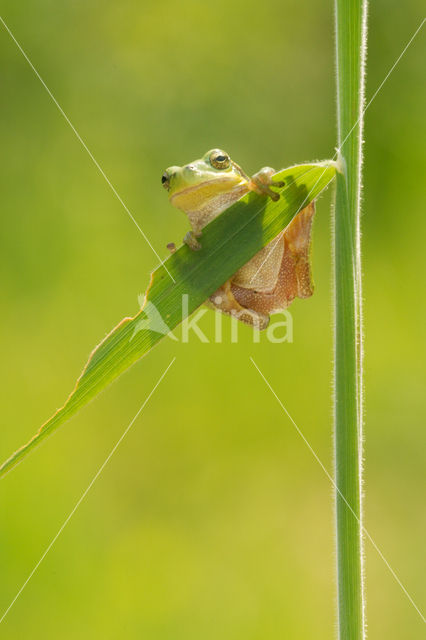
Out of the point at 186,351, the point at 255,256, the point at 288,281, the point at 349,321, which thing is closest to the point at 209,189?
the point at 255,256

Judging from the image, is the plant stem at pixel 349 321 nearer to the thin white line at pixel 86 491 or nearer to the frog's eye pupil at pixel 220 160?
the frog's eye pupil at pixel 220 160

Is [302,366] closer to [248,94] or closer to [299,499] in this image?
[299,499]

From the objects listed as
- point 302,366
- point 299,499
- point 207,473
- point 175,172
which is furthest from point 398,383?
point 175,172

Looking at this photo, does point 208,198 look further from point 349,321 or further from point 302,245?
point 349,321

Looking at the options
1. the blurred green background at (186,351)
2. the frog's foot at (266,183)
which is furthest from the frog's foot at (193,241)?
the blurred green background at (186,351)

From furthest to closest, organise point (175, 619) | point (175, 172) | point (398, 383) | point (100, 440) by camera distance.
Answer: point (398, 383) → point (100, 440) → point (175, 619) → point (175, 172)
